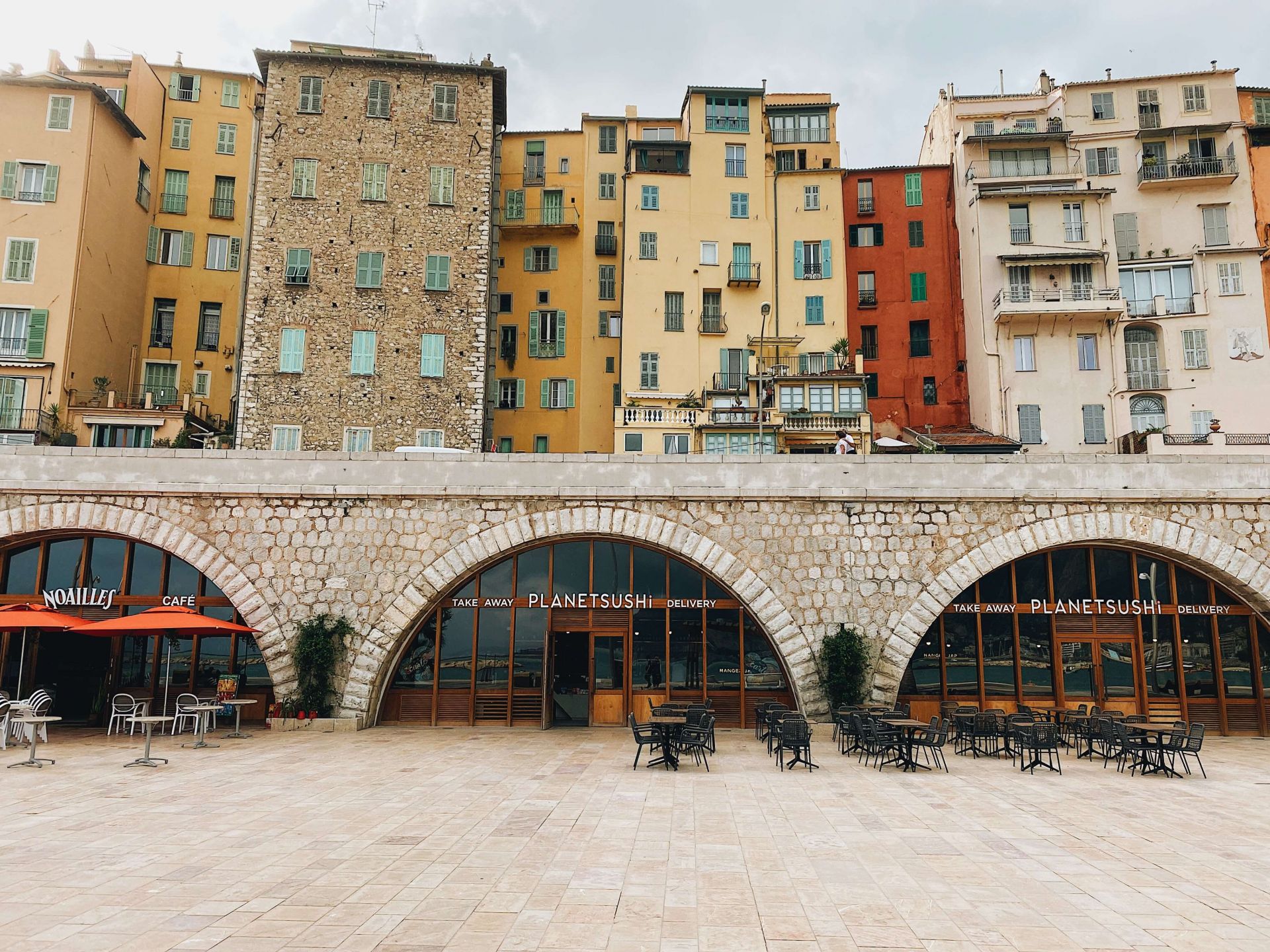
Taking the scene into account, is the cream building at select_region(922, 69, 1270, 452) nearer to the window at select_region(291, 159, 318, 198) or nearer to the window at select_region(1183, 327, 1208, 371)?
the window at select_region(1183, 327, 1208, 371)

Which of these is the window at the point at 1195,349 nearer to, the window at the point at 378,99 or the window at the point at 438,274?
the window at the point at 438,274

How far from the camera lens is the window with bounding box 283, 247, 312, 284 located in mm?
30906

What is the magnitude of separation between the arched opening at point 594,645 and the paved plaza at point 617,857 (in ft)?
12.5

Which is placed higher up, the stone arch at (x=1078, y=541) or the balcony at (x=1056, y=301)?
the balcony at (x=1056, y=301)

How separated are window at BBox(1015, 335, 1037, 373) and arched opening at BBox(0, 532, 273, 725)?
2995 centimetres

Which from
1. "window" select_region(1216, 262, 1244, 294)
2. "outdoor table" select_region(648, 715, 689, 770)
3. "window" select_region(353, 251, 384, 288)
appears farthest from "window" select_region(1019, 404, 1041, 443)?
"outdoor table" select_region(648, 715, 689, 770)

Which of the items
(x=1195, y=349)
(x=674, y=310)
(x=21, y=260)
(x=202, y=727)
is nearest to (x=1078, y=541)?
(x=202, y=727)

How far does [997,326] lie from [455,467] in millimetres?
25834

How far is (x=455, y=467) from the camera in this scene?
55.6 feet

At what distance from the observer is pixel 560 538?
16953 millimetres

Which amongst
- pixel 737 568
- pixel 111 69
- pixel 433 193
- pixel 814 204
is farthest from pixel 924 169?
pixel 111 69

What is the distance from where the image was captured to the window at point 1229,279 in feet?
113

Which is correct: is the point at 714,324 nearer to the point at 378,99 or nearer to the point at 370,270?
the point at 370,270

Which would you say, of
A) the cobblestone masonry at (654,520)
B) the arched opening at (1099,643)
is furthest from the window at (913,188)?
the arched opening at (1099,643)
